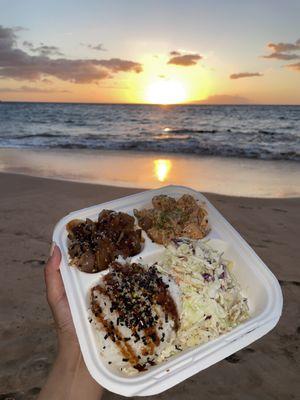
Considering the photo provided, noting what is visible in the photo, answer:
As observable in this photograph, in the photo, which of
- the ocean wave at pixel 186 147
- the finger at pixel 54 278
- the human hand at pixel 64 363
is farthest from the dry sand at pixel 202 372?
the ocean wave at pixel 186 147

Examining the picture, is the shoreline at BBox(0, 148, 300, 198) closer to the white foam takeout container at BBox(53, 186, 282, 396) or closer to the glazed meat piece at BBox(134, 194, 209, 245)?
the glazed meat piece at BBox(134, 194, 209, 245)

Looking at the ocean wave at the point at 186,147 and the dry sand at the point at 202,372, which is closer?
the dry sand at the point at 202,372

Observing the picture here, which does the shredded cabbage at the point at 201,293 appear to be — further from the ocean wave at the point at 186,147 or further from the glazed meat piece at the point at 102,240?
the ocean wave at the point at 186,147

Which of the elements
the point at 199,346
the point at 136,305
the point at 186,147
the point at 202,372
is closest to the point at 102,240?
the point at 136,305

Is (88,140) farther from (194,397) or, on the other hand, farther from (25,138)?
(194,397)

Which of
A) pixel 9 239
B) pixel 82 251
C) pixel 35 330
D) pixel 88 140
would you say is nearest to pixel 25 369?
pixel 35 330

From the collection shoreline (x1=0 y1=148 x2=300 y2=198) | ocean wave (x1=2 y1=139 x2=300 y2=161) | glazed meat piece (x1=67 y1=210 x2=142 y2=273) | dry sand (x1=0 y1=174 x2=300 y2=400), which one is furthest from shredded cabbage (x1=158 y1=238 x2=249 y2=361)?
ocean wave (x1=2 y1=139 x2=300 y2=161)
